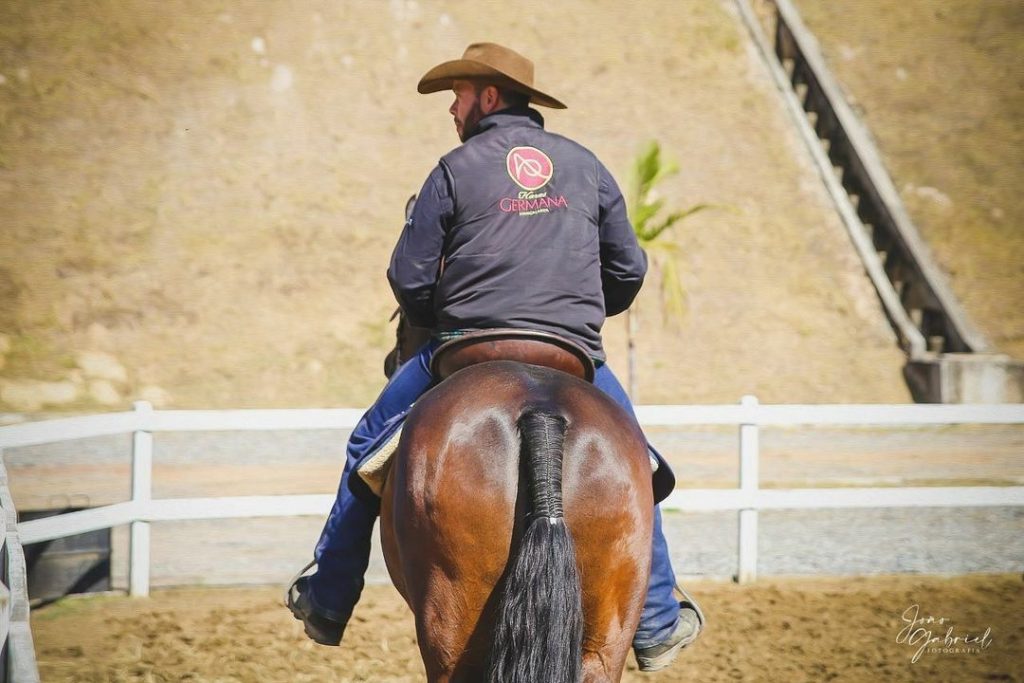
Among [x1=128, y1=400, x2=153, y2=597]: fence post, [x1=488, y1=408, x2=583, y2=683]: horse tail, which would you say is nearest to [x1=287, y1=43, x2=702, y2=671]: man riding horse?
[x1=488, y1=408, x2=583, y2=683]: horse tail

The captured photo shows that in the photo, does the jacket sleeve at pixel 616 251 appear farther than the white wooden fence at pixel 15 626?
Yes

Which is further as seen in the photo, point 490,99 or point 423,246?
point 490,99

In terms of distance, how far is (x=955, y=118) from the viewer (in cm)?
2450

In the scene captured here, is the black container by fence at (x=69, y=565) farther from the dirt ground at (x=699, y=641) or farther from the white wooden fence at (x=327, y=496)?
the white wooden fence at (x=327, y=496)

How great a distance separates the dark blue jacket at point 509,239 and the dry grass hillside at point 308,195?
14.5 metres

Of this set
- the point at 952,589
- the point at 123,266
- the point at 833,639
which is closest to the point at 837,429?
the point at 952,589

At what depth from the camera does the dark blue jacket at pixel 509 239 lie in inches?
154

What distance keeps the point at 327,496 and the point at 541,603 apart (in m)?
4.85

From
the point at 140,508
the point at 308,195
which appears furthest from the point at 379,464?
the point at 308,195

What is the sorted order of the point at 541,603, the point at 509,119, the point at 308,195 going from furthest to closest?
the point at 308,195 < the point at 509,119 < the point at 541,603

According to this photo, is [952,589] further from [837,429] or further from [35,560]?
[837,429]

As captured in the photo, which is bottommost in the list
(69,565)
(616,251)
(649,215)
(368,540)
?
(69,565)

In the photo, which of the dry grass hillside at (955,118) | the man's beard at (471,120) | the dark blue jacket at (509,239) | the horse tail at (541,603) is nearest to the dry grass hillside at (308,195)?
the dry grass hillside at (955,118)

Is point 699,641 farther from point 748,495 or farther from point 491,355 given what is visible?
point 491,355
